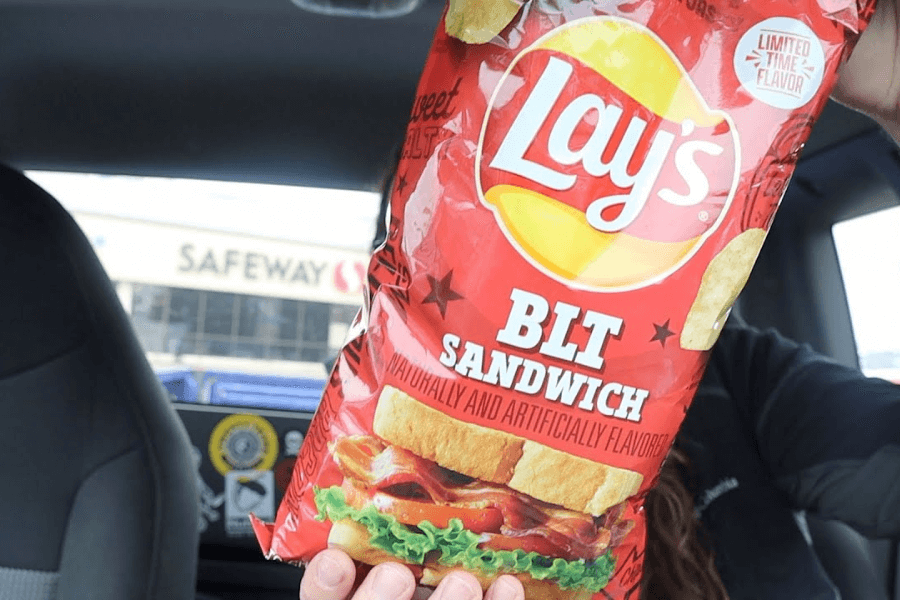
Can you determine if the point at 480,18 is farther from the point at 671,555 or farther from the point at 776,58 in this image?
the point at 671,555

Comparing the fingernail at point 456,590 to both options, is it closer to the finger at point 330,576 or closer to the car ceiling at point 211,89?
the finger at point 330,576

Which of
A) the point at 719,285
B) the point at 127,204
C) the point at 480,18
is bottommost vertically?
the point at 127,204

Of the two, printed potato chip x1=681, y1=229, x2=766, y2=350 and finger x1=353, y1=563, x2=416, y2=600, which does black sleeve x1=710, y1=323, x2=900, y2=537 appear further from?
finger x1=353, y1=563, x2=416, y2=600

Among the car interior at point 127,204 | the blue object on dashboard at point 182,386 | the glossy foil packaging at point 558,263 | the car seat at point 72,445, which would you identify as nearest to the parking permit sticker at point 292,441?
the car interior at point 127,204

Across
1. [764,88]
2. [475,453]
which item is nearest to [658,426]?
[475,453]

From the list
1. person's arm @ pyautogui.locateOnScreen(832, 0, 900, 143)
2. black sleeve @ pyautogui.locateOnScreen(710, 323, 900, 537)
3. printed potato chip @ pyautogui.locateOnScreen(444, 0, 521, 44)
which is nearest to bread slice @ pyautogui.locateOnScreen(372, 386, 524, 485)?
printed potato chip @ pyautogui.locateOnScreen(444, 0, 521, 44)

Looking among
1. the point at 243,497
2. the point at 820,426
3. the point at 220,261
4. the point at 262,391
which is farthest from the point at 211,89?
the point at 820,426
